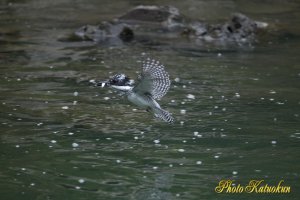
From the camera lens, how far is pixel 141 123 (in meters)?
9.05

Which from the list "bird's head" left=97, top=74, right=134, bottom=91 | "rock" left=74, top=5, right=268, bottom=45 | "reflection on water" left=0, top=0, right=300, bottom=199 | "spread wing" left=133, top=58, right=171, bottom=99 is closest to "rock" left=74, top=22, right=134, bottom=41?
"rock" left=74, top=5, right=268, bottom=45

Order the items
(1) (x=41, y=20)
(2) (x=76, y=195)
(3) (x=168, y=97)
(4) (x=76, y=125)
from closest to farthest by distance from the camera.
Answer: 1. (2) (x=76, y=195)
2. (4) (x=76, y=125)
3. (3) (x=168, y=97)
4. (1) (x=41, y=20)

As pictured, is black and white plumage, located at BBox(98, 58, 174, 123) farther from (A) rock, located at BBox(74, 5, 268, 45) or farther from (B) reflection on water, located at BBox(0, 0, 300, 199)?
(A) rock, located at BBox(74, 5, 268, 45)

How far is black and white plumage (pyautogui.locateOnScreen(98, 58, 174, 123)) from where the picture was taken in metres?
7.00

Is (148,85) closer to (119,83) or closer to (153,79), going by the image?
(153,79)

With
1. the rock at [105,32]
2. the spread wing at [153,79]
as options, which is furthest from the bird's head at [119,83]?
the rock at [105,32]

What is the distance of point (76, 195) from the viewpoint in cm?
645

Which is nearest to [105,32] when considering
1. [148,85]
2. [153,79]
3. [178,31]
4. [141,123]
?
[178,31]

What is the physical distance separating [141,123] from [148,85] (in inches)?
74.7

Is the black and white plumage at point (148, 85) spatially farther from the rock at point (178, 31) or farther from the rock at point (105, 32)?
the rock at point (105, 32)

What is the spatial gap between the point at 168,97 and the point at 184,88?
0.63 m

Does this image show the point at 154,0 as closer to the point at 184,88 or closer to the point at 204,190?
the point at 184,88

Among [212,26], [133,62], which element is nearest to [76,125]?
[133,62]

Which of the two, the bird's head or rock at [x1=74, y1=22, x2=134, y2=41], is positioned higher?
the bird's head
